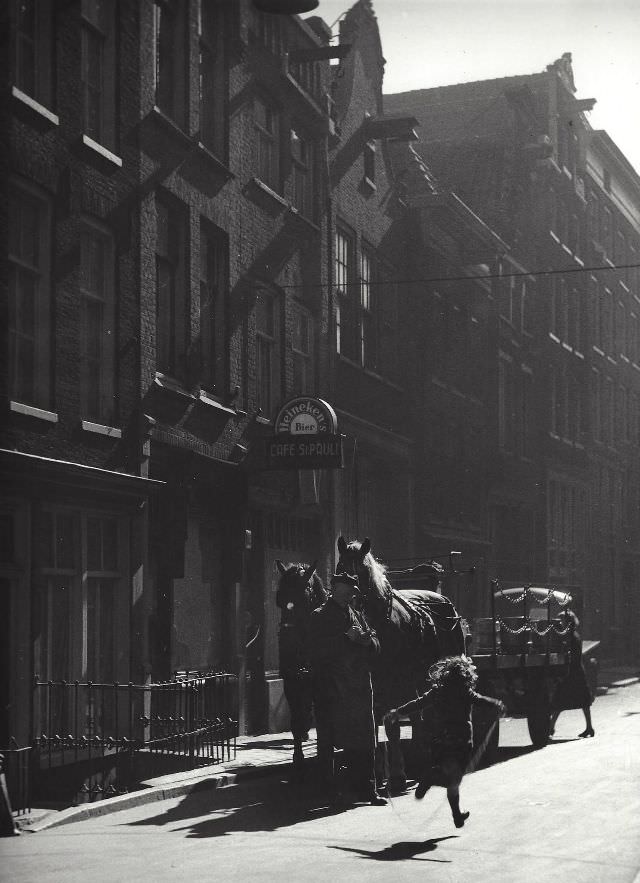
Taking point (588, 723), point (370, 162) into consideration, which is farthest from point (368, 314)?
point (588, 723)

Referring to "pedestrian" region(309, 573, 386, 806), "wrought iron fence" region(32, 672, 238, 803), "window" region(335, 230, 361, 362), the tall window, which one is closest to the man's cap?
"pedestrian" region(309, 573, 386, 806)

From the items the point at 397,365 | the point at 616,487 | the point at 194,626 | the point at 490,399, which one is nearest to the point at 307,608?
the point at 194,626

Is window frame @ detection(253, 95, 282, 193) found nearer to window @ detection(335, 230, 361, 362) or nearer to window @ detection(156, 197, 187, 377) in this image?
window @ detection(335, 230, 361, 362)

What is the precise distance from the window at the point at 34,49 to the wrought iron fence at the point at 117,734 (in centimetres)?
644

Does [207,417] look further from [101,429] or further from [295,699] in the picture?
[295,699]

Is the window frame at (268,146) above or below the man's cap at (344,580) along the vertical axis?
above

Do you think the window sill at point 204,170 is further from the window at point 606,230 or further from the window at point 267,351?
the window at point 606,230

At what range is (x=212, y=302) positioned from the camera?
21469 millimetres

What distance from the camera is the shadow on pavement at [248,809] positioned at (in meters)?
11.7

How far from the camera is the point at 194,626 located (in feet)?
67.5

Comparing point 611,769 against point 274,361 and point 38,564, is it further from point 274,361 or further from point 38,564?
point 274,361

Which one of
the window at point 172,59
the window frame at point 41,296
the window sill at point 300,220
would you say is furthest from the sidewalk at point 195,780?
the window sill at point 300,220

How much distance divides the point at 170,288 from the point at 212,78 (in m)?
4.01

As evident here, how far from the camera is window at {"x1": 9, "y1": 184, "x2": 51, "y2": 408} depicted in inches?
594
